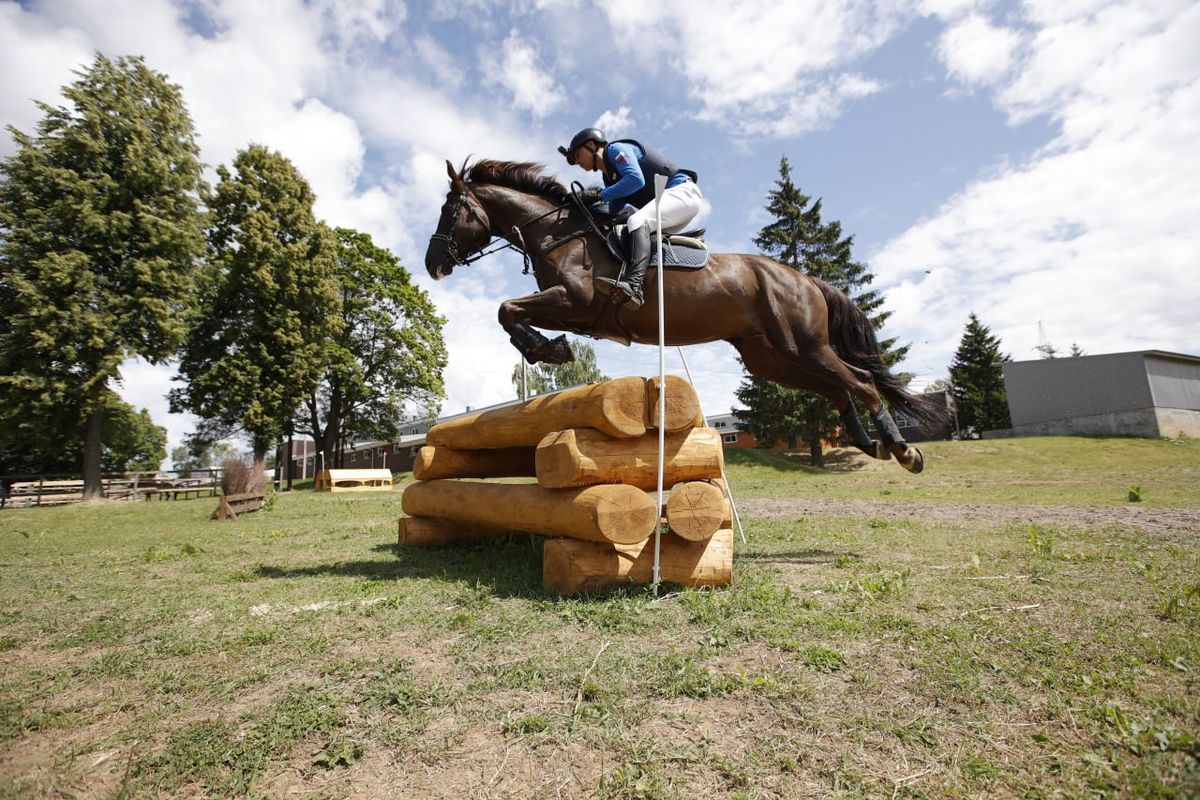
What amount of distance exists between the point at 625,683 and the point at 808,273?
1091 inches

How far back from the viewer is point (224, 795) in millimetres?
1828

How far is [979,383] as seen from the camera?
1698 inches

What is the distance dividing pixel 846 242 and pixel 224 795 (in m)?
31.8

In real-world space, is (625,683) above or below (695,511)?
below

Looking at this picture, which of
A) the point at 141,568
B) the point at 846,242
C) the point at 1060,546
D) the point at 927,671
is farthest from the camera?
the point at 846,242

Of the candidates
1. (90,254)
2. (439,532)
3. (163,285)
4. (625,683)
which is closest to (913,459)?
(625,683)

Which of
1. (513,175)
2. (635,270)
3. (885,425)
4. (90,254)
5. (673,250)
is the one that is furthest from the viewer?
(90,254)

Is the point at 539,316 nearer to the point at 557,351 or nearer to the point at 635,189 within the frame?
the point at 557,351

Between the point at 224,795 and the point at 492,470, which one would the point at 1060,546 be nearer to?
the point at 492,470

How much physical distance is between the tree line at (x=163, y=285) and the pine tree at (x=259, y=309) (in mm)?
67

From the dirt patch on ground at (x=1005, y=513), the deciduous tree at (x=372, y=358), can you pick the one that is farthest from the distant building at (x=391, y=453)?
the dirt patch on ground at (x=1005, y=513)

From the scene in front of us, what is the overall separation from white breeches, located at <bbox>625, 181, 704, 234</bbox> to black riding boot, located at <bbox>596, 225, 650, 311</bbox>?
22cm

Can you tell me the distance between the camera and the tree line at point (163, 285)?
18062 mm

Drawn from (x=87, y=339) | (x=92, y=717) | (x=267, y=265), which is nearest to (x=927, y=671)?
(x=92, y=717)
